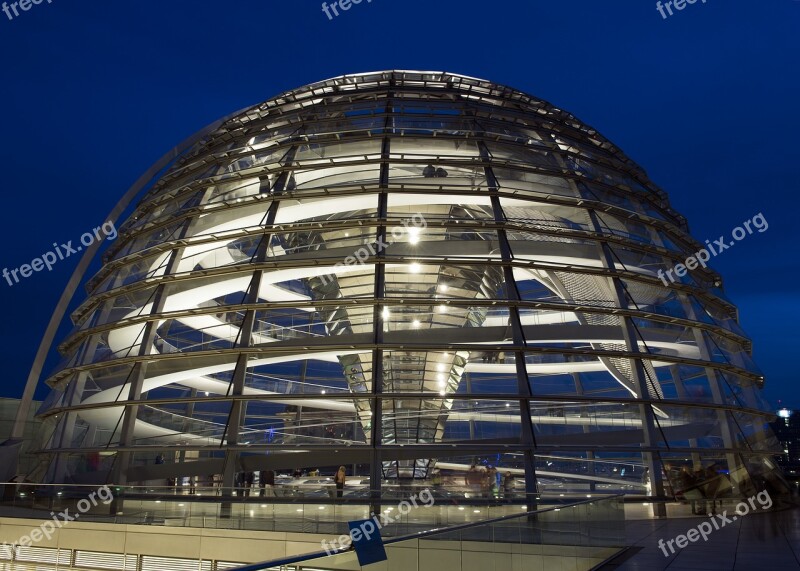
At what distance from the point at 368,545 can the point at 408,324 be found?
1174 cm

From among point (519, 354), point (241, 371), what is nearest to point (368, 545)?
point (519, 354)

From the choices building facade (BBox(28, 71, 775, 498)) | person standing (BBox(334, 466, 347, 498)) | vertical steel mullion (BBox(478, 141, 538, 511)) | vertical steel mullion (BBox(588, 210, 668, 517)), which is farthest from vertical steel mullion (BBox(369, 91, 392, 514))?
vertical steel mullion (BBox(588, 210, 668, 517))

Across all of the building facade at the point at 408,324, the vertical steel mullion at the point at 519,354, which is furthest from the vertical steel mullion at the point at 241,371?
the vertical steel mullion at the point at 519,354

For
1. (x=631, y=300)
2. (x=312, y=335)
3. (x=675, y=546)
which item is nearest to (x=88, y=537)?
(x=312, y=335)

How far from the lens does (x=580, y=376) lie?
63.2 ft

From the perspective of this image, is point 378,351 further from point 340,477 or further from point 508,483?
point 508,483

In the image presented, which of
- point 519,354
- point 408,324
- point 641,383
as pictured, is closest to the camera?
point 519,354

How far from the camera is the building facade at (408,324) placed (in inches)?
616

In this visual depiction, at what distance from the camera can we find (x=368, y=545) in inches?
201

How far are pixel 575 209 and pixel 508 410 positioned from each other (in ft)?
24.1

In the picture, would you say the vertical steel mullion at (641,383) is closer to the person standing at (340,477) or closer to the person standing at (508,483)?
the person standing at (508,483)

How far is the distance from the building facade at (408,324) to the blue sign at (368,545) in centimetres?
894

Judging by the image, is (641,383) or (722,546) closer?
(722,546)

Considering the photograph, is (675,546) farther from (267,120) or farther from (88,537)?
(267,120)
